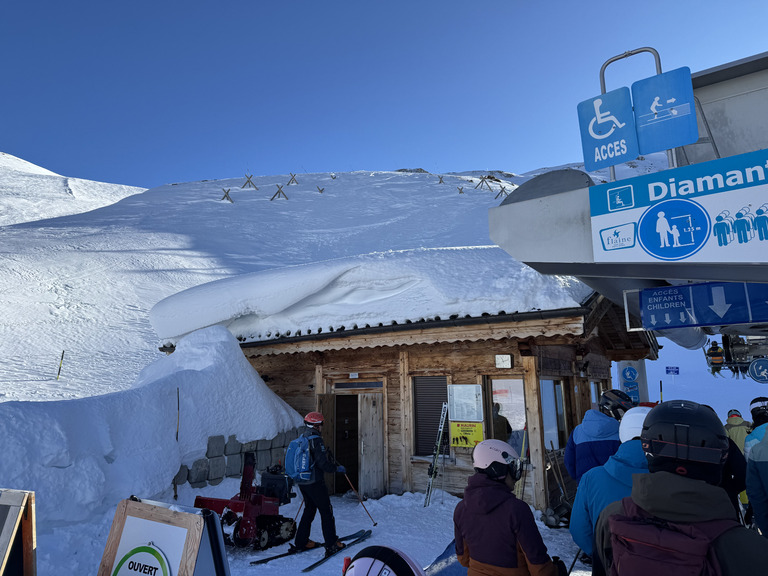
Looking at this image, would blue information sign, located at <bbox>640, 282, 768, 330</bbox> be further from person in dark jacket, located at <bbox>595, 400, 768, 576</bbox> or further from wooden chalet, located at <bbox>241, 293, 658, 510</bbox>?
person in dark jacket, located at <bbox>595, 400, 768, 576</bbox>

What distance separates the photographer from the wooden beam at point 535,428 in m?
8.22

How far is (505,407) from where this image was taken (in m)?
9.11

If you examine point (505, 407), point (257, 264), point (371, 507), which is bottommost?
point (371, 507)

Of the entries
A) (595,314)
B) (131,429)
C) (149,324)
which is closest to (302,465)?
(131,429)

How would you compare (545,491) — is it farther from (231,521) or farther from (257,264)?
(257,264)

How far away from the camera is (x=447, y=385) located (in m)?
9.36

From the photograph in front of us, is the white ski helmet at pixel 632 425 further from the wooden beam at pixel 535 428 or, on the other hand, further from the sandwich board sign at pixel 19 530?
the wooden beam at pixel 535 428

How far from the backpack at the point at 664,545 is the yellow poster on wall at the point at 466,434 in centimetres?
727

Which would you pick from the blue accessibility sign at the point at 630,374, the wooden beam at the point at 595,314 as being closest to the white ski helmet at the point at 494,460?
the wooden beam at the point at 595,314

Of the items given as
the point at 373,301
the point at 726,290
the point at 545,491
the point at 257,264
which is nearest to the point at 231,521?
the point at 373,301

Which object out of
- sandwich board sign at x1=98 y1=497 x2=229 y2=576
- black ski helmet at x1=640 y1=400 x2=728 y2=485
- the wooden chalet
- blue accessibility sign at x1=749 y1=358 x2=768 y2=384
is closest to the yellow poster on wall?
the wooden chalet

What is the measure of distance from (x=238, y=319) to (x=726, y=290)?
895cm

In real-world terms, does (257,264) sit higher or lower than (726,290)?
higher

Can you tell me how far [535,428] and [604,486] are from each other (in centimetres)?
608
